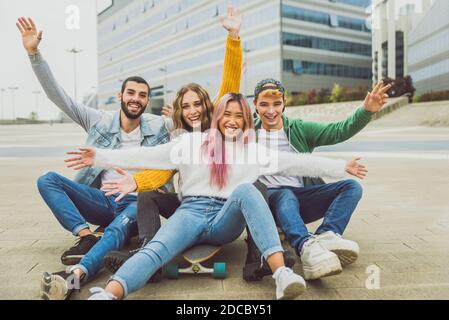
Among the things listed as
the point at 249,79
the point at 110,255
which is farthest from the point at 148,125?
the point at 249,79

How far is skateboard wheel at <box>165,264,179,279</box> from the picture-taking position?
3057 mm

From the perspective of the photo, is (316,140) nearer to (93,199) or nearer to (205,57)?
(93,199)

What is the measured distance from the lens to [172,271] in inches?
121

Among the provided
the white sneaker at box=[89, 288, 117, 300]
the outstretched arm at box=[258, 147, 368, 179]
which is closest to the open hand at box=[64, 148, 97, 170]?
the white sneaker at box=[89, 288, 117, 300]

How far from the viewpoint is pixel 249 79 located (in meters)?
57.3

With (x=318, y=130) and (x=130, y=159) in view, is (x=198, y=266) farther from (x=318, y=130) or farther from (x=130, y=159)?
(x=318, y=130)

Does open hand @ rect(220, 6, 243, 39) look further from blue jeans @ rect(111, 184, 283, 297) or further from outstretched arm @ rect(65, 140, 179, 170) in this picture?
blue jeans @ rect(111, 184, 283, 297)

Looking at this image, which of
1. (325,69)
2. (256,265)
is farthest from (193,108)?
(325,69)

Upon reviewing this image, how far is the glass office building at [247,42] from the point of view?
55.7 metres

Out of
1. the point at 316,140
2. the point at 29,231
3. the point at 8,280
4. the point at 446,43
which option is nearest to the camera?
the point at 8,280

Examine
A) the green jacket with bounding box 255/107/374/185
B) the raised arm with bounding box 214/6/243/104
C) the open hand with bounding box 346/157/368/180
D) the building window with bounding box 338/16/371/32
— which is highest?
the building window with bounding box 338/16/371/32

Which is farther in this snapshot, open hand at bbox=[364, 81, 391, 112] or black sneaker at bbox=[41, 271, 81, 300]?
open hand at bbox=[364, 81, 391, 112]

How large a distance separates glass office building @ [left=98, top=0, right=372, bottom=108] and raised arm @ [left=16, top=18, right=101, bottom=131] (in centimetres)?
4851
